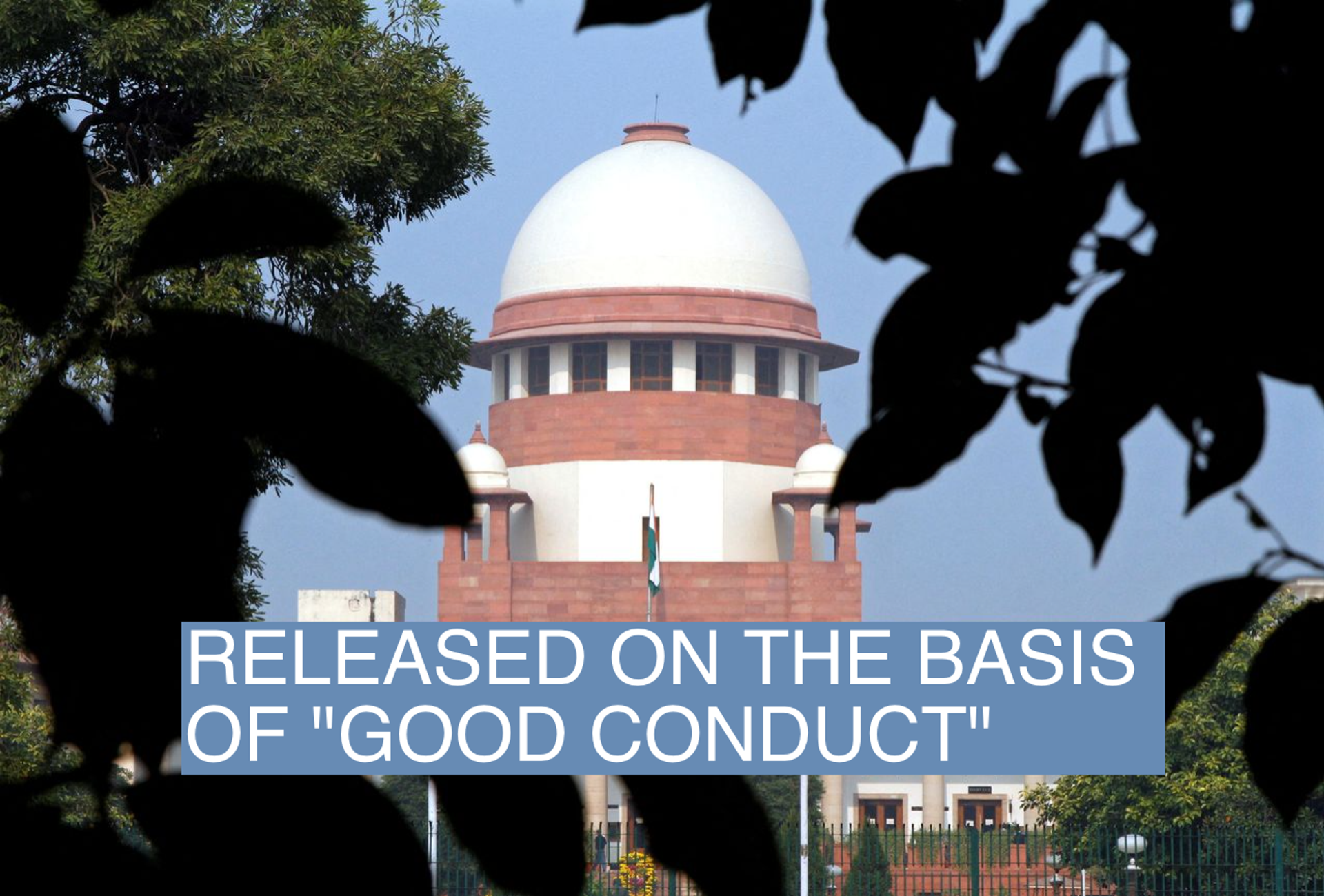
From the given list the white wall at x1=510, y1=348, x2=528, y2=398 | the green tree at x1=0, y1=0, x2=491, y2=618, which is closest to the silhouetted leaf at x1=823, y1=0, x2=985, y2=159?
the green tree at x1=0, y1=0, x2=491, y2=618

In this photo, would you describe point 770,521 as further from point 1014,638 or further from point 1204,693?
point 1014,638

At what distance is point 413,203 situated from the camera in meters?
11.2

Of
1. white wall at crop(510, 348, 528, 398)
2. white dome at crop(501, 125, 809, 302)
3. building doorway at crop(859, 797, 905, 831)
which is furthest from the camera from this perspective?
building doorway at crop(859, 797, 905, 831)

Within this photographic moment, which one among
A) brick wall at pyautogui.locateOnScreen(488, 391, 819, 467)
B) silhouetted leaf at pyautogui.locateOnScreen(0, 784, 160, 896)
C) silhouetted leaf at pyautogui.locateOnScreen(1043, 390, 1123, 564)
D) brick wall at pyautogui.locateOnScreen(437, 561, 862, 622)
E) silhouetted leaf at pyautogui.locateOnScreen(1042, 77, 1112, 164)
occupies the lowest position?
silhouetted leaf at pyautogui.locateOnScreen(0, 784, 160, 896)

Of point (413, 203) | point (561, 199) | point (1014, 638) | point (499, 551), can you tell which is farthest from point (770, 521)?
point (413, 203)

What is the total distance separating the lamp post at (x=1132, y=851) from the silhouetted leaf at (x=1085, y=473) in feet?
45.7

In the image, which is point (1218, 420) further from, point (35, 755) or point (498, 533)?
point (498, 533)

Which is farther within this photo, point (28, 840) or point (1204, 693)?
point (1204, 693)

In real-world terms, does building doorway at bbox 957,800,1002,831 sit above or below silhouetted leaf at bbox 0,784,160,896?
below

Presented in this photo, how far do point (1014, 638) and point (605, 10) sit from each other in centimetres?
1263

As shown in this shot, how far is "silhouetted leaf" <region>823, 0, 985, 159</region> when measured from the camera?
2.35ft

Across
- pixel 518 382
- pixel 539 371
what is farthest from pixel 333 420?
pixel 518 382

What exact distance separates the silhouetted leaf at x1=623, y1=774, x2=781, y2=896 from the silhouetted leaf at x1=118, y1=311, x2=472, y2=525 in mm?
137

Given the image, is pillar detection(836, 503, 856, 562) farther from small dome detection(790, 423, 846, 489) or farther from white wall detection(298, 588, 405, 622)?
white wall detection(298, 588, 405, 622)
